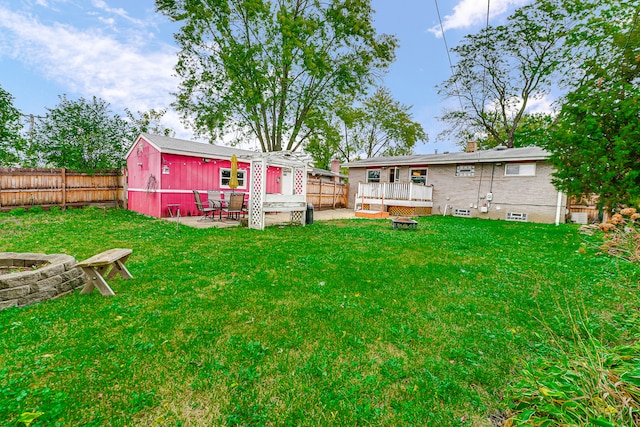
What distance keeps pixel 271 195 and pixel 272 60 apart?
33.6ft

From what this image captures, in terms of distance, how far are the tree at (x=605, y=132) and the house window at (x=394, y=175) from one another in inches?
416

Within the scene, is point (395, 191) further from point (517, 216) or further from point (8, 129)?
point (8, 129)

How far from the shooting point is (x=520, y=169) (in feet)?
47.3

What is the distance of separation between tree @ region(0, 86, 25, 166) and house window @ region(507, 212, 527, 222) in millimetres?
23170

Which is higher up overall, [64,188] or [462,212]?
[64,188]

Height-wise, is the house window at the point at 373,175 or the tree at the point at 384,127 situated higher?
the tree at the point at 384,127

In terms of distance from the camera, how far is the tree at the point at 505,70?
19.0 m

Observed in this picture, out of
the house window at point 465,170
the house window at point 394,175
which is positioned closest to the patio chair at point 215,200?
the house window at point 394,175

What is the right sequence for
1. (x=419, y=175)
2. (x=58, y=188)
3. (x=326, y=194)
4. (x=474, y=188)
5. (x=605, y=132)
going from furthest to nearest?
1. (x=326, y=194)
2. (x=419, y=175)
3. (x=474, y=188)
4. (x=58, y=188)
5. (x=605, y=132)

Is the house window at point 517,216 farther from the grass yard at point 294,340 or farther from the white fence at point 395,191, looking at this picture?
the grass yard at point 294,340

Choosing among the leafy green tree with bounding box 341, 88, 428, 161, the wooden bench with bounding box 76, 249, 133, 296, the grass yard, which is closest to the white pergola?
the grass yard

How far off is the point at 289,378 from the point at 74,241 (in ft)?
22.8

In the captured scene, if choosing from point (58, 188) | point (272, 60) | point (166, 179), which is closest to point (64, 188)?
point (58, 188)

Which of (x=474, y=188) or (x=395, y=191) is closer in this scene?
(x=395, y=191)
